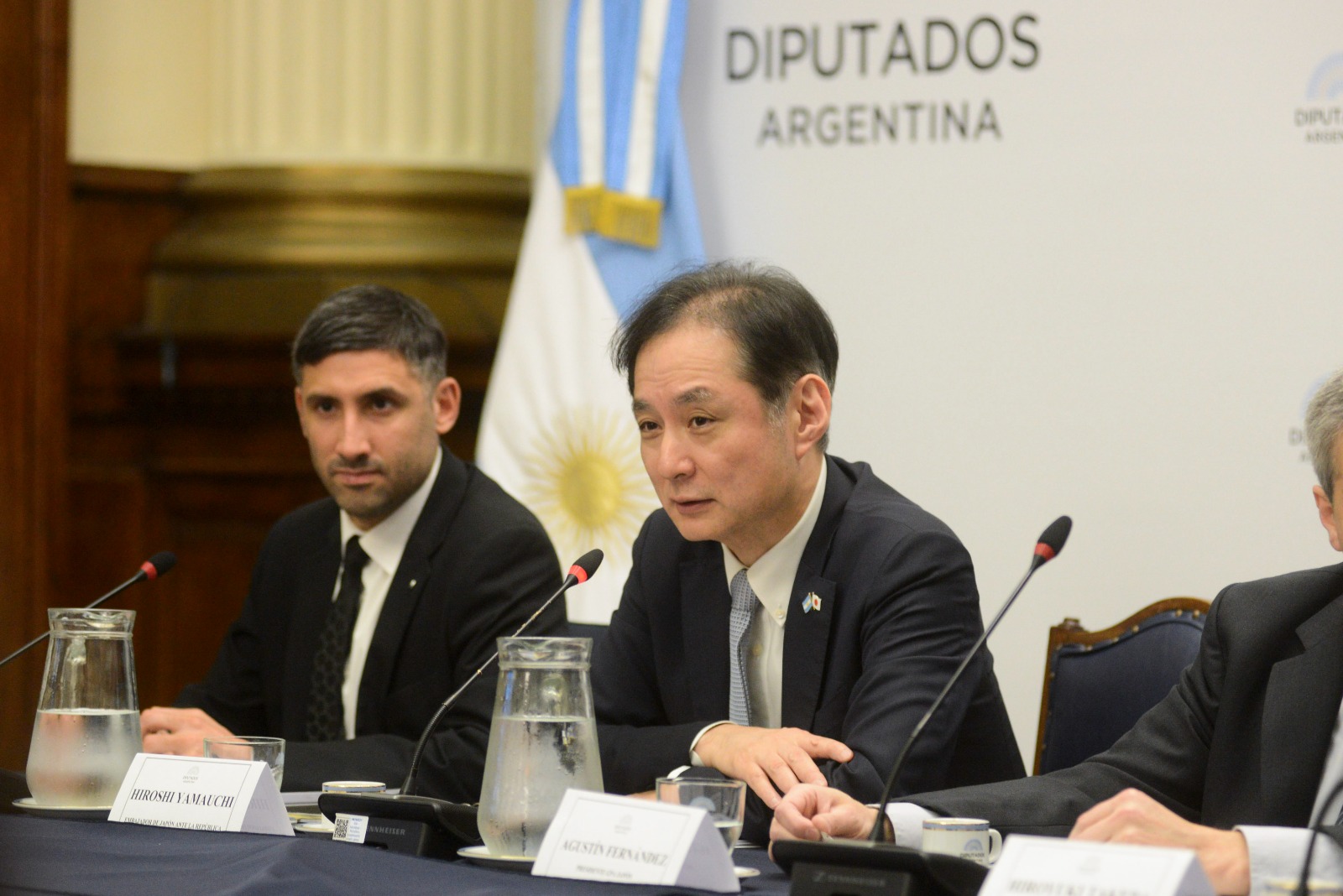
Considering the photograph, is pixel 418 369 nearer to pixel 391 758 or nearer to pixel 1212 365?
pixel 391 758

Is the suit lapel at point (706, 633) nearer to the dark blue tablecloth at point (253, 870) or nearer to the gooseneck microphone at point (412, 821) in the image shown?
the dark blue tablecloth at point (253, 870)

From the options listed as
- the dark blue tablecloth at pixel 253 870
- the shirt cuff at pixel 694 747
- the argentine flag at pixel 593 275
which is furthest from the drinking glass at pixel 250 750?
the argentine flag at pixel 593 275

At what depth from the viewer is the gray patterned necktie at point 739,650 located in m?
2.76

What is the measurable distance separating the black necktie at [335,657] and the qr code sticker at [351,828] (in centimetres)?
121

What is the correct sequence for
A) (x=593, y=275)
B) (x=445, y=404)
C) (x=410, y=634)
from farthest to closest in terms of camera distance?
(x=593, y=275) < (x=445, y=404) < (x=410, y=634)

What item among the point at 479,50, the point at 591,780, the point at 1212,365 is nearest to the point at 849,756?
the point at 591,780

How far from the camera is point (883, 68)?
400cm

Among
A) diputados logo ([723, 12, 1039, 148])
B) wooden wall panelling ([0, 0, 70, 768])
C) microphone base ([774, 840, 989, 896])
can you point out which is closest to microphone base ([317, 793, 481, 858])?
microphone base ([774, 840, 989, 896])

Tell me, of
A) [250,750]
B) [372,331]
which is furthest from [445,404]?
[250,750]

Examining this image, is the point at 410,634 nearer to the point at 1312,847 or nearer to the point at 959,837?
the point at 959,837

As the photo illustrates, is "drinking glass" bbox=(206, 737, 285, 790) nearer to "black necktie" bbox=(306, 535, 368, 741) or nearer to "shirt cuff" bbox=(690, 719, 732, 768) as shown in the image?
"shirt cuff" bbox=(690, 719, 732, 768)

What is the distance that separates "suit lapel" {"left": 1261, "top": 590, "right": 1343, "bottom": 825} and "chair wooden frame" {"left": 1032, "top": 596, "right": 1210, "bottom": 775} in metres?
0.67

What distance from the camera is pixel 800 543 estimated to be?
2.79 meters

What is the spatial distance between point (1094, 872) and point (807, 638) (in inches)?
45.1
